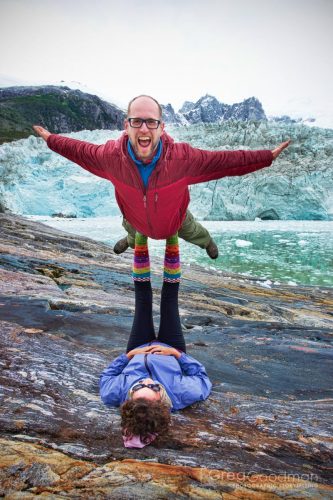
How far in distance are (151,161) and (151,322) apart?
1.29 metres

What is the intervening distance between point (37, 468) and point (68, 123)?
291 ft

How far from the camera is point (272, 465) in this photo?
5.82 feet

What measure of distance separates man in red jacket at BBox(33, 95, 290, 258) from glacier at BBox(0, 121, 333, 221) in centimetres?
2207

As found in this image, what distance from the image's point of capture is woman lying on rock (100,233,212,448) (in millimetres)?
1942

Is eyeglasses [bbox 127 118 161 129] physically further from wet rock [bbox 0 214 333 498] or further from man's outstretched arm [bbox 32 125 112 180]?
wet rock [bbox 0 214 333 498]

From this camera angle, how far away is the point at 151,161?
2477mm

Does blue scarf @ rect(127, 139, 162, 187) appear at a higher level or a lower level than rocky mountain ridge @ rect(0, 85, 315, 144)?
lower

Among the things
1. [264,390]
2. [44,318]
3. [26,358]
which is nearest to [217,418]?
[264,390]

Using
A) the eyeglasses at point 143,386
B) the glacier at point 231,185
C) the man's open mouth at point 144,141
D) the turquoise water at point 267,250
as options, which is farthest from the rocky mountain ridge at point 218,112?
the eyeglasses at point 143,386

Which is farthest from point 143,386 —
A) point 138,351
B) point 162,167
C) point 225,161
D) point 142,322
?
point 225,161

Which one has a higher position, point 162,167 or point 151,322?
point 162,167

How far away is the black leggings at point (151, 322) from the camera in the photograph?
2947 millimetres

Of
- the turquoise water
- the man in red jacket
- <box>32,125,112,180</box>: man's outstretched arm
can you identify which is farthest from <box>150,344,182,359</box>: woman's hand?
the turquoise water

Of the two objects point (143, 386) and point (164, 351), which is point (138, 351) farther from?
point (143, 386)
